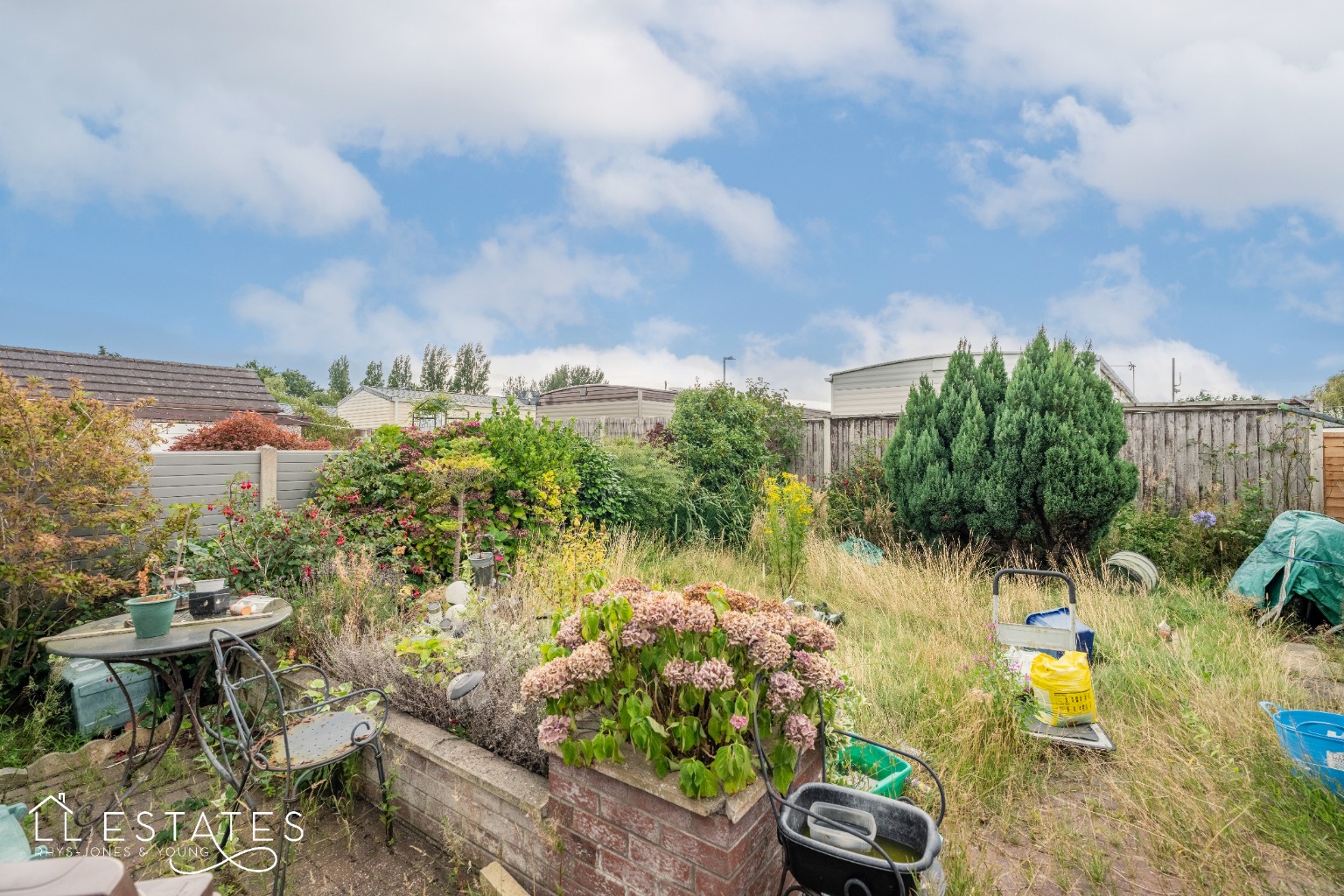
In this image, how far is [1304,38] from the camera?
4.46m

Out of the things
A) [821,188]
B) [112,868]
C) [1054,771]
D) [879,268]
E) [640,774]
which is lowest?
[1054,771]

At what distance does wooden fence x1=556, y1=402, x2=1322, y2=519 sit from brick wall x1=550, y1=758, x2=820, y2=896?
5.15m

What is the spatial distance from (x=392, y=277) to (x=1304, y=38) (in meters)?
12.3

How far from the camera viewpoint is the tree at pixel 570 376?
142ft

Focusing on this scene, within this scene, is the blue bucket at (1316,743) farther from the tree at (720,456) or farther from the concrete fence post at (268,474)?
the concrete fence post at (268,474)

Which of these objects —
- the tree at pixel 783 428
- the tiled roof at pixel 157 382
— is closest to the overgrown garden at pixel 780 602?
the tree at pixel 783 428

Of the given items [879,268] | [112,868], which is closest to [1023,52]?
[879,268]

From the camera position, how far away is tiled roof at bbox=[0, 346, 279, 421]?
440 inches

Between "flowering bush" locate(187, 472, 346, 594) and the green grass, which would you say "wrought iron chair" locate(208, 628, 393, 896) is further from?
the green grass

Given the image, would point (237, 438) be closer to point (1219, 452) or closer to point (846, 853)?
point (846, 853)

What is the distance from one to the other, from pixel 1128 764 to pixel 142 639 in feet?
13.9

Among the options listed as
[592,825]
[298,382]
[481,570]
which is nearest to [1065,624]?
[592,825]

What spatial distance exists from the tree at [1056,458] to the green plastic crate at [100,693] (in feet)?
22.3

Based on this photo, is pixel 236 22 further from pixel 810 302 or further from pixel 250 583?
pixel 810 302
